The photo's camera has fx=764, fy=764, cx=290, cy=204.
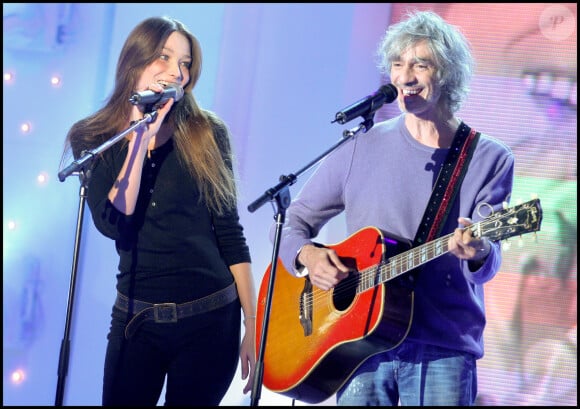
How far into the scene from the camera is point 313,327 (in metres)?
3.10

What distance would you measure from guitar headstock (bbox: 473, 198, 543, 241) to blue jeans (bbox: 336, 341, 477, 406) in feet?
1.48

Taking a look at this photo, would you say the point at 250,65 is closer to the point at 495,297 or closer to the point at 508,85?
the point at 508,85

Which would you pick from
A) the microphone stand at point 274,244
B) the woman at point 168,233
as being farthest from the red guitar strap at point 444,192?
the woman at point 168,233

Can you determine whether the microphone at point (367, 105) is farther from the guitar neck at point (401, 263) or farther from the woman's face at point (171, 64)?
the woman's face at point (171, 64)

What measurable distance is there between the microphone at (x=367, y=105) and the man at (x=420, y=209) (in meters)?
0.20

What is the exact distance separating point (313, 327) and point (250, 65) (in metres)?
2.08

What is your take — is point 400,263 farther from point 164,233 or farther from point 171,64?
point 171,64

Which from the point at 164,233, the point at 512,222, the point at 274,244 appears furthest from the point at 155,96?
the point at 512,222

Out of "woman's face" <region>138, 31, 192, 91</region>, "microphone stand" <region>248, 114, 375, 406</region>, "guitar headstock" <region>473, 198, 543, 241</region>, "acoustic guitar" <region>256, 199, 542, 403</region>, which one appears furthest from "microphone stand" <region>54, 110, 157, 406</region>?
"guitar headstock" <region>473, 198, 543, 241</region>

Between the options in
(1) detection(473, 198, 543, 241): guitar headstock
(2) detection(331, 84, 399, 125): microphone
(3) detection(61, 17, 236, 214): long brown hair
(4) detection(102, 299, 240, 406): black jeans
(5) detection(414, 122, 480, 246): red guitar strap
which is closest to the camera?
(1) detection(473, 198, 543, 241): guitar headstock

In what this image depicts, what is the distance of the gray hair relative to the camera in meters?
2.93

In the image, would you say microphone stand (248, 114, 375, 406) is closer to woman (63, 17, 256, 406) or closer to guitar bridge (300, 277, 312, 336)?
woman (63, 17, 256, 406)

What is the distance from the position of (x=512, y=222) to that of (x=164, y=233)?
4.33 ft

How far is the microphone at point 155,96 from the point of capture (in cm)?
260
